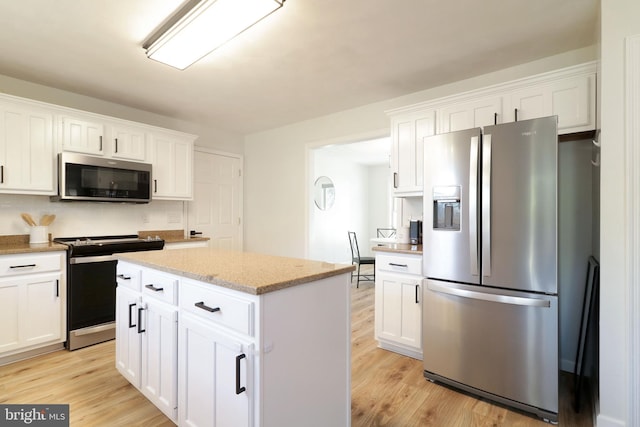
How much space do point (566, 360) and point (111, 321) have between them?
404 centimetres

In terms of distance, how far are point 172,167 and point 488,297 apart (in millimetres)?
3619

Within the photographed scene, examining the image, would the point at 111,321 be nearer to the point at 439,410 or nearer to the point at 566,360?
the point at 439,410

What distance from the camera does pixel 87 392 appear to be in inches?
83.6

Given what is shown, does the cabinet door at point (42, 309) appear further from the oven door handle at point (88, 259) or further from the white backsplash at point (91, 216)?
the white backsplash at point (91, 216)

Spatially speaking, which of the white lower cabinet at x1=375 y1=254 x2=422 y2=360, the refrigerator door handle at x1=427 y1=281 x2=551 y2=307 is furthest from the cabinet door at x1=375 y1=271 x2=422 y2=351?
the refrigerator door handle at x1=427 y1=281 x2=551 y2=307

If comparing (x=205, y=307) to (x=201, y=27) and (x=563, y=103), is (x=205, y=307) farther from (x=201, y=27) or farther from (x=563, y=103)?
(x=563, y=103)

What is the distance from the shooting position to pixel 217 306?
1.36 metres

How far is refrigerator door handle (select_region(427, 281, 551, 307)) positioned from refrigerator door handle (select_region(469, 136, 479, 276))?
0.14m

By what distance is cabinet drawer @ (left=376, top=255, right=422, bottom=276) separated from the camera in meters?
2.59

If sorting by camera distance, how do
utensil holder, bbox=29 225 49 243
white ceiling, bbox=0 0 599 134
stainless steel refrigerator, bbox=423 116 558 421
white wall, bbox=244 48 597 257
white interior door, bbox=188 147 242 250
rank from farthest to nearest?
white interior door, bbox=188 147 242 250, white wall, bbox=244 48 597 257, utensil holder, bbox=29 225 49 243, white ceiling, bbox=0 0 599 134, stainless steel refrigerator, bbox=423 116 558 421

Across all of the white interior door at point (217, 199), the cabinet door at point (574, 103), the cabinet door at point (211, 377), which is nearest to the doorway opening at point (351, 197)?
the white interior door at point (217, 199)

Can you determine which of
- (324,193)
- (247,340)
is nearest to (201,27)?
(247,340)

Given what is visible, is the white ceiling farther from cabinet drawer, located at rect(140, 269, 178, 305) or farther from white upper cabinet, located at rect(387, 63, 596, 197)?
cabinet drawer, located at rect(140, 269, 178, 305)

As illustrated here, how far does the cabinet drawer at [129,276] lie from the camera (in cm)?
198
